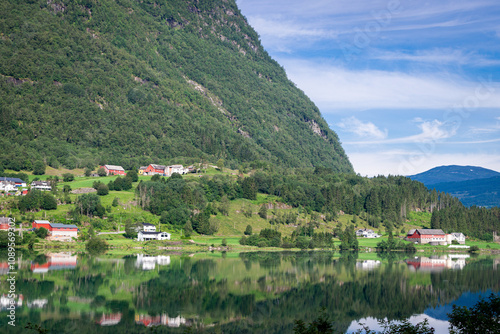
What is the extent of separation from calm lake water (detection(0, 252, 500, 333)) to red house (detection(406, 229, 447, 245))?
228 ft

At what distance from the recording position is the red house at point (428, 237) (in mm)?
161375

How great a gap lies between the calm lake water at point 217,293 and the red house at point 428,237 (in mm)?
69398

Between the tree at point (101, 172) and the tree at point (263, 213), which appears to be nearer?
the tree at point (263, 213)

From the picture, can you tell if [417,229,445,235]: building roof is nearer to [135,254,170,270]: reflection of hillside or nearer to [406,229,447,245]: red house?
[406,229,447,245]: red house

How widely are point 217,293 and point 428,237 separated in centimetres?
11693

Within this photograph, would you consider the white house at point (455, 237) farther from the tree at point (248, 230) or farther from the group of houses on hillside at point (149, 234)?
the group of houses on hillside at point (149, 234)

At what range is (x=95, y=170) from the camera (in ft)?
610

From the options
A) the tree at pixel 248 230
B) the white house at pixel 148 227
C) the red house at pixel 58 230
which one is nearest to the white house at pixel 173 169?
the tree at pixel 248 230

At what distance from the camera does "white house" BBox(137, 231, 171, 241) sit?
121000 millimetres

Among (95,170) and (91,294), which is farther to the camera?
(95,170)

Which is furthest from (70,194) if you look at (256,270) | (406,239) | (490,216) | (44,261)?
(490,216)

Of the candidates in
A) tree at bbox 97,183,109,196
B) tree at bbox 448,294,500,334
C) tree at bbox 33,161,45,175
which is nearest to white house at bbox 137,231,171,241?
tree at bbox 97,183,109,196

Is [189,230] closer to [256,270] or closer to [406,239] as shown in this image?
[256,270]

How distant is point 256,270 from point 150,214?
203 feet
